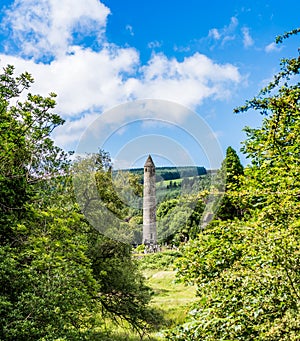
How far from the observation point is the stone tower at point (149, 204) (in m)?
34.2

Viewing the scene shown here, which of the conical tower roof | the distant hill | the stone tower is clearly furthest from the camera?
the conical tower roof

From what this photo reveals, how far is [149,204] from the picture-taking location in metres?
34.5

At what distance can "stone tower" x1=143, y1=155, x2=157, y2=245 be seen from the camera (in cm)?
3419

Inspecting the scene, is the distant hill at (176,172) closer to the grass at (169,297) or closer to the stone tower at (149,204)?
the stone tower at (149,204)

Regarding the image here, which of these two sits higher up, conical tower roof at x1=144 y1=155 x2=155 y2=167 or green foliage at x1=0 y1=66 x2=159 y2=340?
conical tower roof at x1=144 y1=155 x2=155 y2=167

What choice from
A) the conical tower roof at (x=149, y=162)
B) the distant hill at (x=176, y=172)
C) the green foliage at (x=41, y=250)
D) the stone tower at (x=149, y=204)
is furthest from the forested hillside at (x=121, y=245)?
the conical tower roof at (x=149, y=162)

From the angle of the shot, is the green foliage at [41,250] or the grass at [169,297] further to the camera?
the grass at [169,297]

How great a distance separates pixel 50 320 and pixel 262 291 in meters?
4.65

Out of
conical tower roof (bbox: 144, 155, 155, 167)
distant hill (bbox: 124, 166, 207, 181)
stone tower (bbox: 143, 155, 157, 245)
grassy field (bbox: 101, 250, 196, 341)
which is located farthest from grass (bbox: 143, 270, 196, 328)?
conical tower roof (bbox: 144, 155, 155, 167)

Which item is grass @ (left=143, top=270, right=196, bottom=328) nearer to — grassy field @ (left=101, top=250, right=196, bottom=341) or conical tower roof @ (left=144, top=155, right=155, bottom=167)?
grassy field @ (left=101, top=250, right=196, bottom=341)

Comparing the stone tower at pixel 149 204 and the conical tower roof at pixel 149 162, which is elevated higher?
the conical tower roof at pixel 149 162

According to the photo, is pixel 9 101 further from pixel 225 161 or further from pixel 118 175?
pixel 225 161

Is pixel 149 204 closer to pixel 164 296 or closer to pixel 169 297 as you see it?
pixel 164 296

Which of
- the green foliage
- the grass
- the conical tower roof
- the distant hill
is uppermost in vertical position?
the conical tower roof
